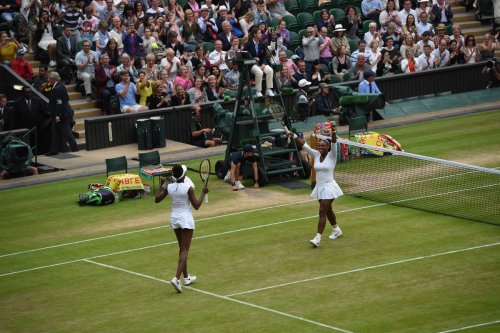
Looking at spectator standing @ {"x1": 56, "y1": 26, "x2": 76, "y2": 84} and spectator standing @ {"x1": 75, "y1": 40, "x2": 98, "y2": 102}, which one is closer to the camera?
spectator standing @ {"x1": 75, "y1": 40, "x2": 98, "y2": 102}

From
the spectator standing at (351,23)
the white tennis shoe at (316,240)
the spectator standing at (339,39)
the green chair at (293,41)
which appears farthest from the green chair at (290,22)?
the white tennis shoe at (316,240)

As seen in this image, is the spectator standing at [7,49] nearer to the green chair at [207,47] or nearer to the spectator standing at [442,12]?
the green chair at [207,47]

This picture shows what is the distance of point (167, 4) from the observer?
36844 mm

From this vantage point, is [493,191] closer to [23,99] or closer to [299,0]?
[23,99]

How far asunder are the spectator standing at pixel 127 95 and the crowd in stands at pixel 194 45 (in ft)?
0.10

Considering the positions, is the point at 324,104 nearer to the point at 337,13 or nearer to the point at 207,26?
the point at 207,26

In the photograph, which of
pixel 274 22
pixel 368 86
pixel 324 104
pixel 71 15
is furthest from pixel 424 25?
pixel 71 15

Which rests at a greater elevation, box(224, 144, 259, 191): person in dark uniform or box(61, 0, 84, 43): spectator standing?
box(61, 0, 84, 43): spectator standing

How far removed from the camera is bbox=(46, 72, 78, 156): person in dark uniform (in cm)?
3041

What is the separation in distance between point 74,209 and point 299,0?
17340mm

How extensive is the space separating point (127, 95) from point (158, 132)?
1722 millimetres

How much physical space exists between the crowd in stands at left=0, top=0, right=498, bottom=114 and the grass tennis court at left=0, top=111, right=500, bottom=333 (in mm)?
6918

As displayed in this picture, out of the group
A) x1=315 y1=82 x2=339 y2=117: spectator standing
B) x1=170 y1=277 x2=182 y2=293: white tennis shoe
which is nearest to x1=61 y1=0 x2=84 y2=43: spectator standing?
x1=315 y1=82 x2=339 y2=117: spectator standing

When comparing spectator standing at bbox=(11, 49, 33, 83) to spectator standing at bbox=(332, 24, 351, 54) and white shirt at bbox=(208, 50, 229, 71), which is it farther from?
spectator standing at bbox=(332, 24, 351, 54)
